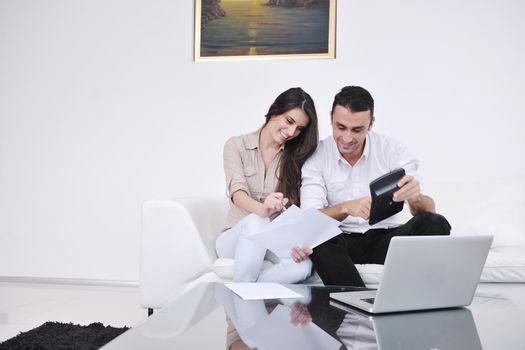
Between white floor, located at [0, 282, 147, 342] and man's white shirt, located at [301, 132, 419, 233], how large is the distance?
1062 mm

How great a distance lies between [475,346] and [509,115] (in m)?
2.61

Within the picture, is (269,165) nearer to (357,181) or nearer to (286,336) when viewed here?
(357,181)

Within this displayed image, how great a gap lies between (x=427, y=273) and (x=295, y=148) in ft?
4.01

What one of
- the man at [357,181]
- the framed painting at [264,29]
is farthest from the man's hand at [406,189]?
the framed painting at [264,29]

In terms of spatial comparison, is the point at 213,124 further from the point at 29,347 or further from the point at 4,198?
the point at 29,347

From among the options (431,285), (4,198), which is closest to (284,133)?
(431,285)

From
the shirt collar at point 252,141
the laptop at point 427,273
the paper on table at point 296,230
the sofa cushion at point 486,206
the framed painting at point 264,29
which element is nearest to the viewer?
the laptop at point 427,273

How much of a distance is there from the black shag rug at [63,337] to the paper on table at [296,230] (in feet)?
2.74

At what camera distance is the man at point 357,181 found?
214cm

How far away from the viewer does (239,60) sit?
12.0 feet

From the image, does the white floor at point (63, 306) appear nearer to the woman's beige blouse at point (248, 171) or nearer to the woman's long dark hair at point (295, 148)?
the woman's beige blouse at point (248, 171)

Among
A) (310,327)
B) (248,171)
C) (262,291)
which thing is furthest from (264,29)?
(310,327)

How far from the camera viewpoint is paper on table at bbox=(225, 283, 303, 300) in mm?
→ 1481

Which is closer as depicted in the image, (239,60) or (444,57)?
(444,57)
